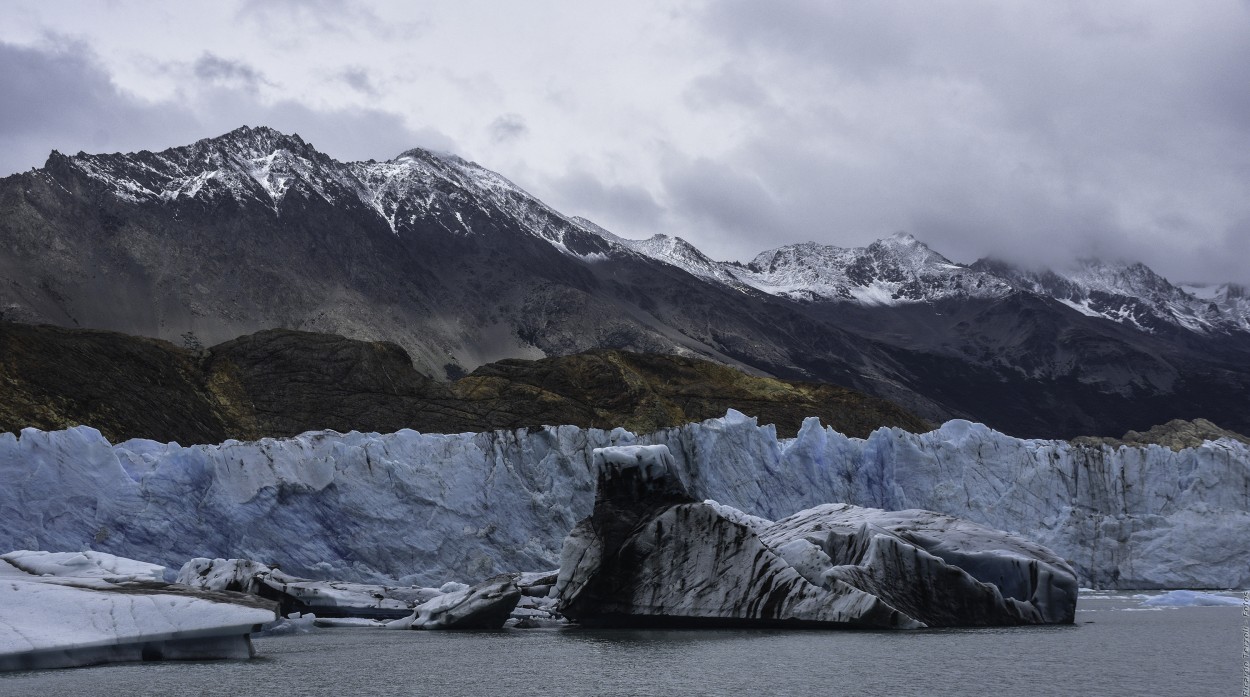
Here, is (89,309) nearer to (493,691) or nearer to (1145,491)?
(1145,491)

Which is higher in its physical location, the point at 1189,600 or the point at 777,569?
the point at 777,569

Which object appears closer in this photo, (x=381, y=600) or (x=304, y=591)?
(x=304, y=591)

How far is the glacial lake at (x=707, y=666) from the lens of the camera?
1383 cm

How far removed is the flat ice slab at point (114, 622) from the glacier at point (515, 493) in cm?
1247

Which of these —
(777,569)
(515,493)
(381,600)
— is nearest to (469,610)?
(381,600)

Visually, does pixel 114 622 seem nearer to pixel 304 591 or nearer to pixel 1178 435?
pixel 304 591

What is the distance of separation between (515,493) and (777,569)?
14.8 meters

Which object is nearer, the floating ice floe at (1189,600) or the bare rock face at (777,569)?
the bare rock face at (777,569)

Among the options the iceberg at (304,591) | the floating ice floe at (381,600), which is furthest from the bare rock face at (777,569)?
the iceberg at (304,591)

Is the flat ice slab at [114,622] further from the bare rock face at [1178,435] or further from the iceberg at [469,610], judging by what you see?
the bare rock face at [1178,435]

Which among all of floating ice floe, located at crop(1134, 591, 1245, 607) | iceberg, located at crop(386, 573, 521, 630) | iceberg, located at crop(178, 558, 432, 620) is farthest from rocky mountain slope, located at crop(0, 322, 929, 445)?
floating ice floe, located at crop(1134, 591, 1245, 607)

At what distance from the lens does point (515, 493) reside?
34250mm

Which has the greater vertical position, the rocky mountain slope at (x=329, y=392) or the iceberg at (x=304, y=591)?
the rocky mountain slope at (x=329, y=392)

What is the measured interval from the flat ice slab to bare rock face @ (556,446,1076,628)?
7.37 metres
